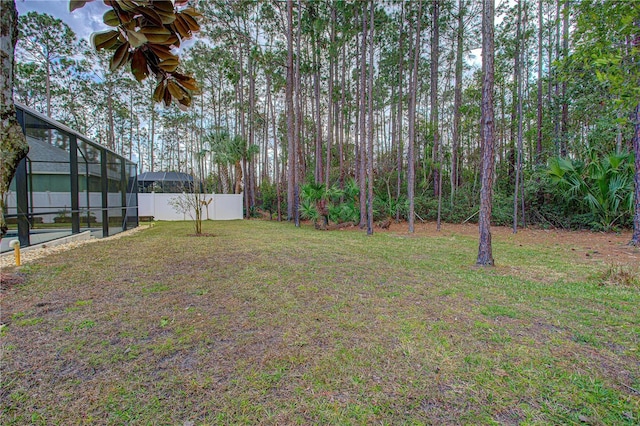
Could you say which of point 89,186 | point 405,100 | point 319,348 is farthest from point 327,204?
point 405,100

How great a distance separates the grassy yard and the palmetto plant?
20.2ft

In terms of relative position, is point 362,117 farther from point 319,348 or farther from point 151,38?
point 151,38

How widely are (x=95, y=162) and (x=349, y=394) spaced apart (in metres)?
8.59

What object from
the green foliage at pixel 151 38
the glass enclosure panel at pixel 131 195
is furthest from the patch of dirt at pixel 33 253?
the green foliage at pixel 151 38

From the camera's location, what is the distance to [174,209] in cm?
1388

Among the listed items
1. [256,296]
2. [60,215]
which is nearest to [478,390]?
[256,296]

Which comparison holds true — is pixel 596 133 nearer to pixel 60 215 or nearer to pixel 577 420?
pixel 577 420

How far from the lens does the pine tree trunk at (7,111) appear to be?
0.69 meters

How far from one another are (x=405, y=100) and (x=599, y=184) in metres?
10.5

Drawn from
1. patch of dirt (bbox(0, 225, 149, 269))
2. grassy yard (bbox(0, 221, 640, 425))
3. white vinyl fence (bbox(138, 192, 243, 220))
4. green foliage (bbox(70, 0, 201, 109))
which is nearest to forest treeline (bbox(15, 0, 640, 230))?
white vinyl fence (bbox(138, 192, 243, 220))

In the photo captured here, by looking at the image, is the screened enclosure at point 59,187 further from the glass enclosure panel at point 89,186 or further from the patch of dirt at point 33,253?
the patch of dirt at point 33,253

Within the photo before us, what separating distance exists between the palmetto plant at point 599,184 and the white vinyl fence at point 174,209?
13.4 metres

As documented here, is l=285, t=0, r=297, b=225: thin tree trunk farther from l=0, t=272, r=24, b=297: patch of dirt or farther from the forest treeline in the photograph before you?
l=0, t=272, r=24, b=297: patch of dirt

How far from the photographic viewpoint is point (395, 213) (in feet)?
38.7
